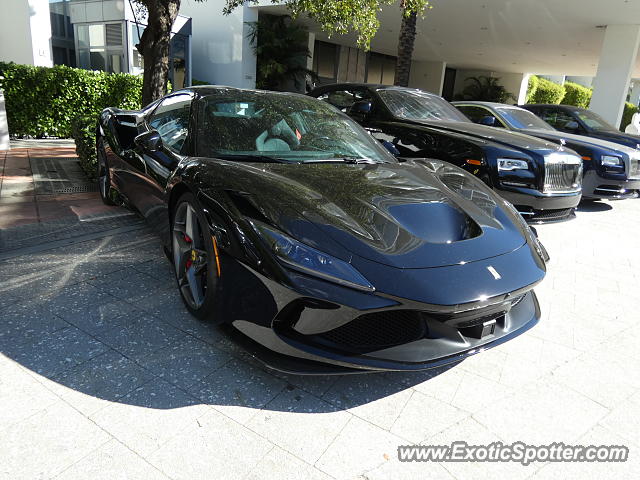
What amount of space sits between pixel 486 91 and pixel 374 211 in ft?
105

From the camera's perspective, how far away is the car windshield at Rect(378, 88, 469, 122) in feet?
19.2

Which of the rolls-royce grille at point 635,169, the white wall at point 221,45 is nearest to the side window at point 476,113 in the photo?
the rolls-royce grille at point 635,169

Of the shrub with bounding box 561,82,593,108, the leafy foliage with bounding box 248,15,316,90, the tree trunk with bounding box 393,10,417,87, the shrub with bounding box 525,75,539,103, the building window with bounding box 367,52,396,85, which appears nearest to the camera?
the tree trunk with bounding box 393,10,417,87

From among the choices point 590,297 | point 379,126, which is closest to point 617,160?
point 379,126

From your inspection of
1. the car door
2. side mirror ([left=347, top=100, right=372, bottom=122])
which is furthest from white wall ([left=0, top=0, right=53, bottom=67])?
the car door

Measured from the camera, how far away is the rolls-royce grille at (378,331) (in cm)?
195

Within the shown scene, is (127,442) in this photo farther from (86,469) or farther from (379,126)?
(379,126)

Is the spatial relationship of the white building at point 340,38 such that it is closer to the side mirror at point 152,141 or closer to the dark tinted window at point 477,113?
the dark tinted window at point 477,113

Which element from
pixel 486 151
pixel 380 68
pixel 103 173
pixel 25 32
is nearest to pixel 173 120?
pixel 103 173

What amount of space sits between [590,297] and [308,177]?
2445 millimetres

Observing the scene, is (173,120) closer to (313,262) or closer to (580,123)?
(313,262)

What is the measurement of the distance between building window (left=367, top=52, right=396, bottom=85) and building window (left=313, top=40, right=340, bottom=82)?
11.2 feet

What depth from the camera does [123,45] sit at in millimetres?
16625

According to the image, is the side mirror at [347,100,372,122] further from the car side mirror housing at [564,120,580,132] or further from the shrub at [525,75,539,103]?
the shrub at [525,75,539,103]
